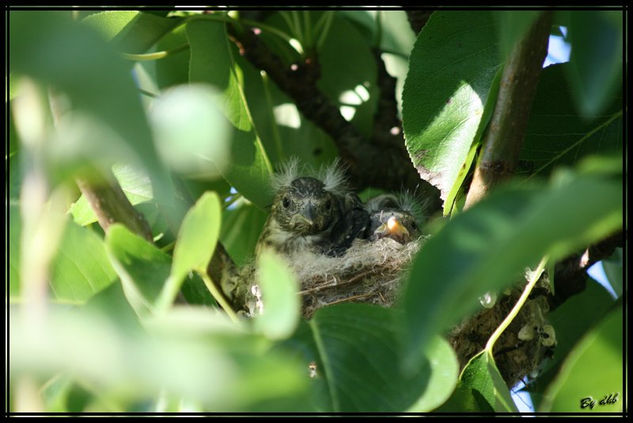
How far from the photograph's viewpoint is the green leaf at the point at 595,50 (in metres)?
0.99

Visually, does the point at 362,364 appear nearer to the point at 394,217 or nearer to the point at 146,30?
the point at 146,30

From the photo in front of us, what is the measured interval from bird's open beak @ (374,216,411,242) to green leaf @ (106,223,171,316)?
1.56 m

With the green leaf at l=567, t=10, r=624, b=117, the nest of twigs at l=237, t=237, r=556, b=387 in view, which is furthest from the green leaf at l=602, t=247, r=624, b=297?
the green leaf at l=567, t=10, r=624, b=117

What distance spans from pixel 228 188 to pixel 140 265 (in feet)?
4.95

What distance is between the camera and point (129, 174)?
227cm

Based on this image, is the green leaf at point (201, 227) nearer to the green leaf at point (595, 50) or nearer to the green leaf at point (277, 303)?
the green leaf at point (277, 303)

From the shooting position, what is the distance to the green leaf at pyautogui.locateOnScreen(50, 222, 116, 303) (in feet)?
4.73

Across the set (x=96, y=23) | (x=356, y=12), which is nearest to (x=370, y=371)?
(x=96, y=23)

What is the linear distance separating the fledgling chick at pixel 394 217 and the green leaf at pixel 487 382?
1.23 m

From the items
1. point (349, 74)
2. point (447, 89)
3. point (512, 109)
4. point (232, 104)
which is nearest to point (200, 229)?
point (512, 109)

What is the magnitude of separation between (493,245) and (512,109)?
693mm

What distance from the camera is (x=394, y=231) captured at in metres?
2.89

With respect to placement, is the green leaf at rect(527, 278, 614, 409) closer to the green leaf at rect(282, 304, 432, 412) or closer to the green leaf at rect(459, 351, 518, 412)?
the green leaf at rect(459, 351, 518, 412)
